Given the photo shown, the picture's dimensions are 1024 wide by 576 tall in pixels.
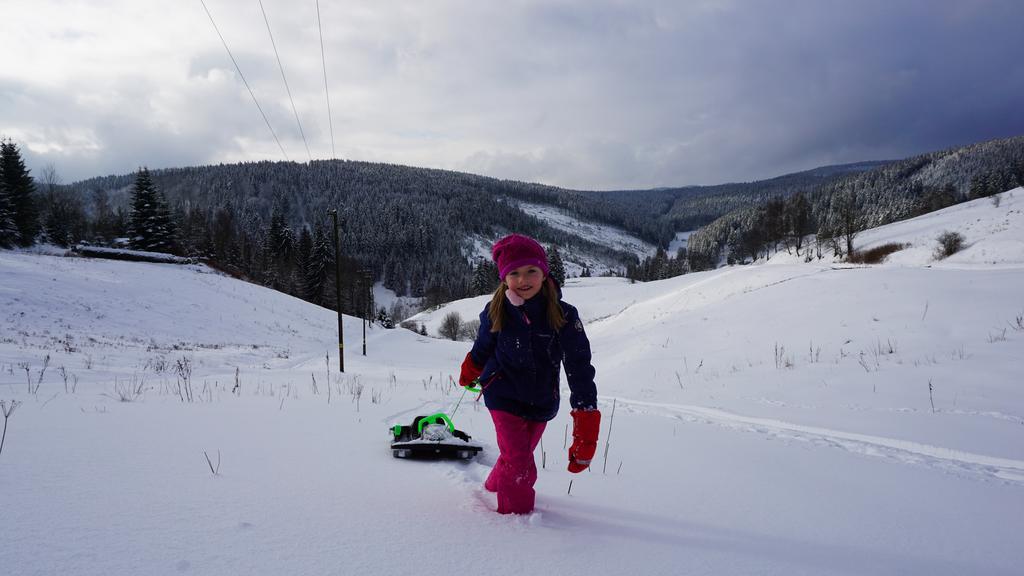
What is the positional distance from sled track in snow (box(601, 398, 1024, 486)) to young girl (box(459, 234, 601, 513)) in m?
2.92

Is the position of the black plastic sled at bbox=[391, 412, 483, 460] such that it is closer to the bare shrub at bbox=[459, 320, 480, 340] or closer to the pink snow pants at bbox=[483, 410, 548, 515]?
the pink snow pants at bbox=[483, 410, 548, 515]

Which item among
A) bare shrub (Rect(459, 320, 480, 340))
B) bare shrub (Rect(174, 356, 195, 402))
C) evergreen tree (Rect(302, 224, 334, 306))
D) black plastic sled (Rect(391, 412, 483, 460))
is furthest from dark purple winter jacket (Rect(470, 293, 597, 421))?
evergreen tree (Rect(302, 224, 334, 306))

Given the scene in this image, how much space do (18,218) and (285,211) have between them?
10535 cm

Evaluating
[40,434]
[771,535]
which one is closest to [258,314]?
[40,434]

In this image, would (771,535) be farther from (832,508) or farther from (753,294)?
(753,294)

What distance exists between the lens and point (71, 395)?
163 inches

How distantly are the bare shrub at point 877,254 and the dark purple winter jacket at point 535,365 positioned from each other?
4613 centimetres

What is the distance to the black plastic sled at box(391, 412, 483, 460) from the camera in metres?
2.88

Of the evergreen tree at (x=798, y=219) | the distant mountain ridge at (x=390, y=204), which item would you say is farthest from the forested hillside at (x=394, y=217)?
the distant mountain ridge at (x=390, y=204)

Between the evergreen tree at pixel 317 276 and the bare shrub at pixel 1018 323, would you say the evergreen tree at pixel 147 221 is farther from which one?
the bare shrub at pixel 1018 323

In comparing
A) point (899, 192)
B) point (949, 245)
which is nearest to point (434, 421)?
point (949, 245)

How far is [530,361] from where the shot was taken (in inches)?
95.7

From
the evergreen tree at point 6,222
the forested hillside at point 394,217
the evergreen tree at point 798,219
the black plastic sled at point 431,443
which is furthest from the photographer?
the forested hillside at point 394,217

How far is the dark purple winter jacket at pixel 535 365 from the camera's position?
2420mm
